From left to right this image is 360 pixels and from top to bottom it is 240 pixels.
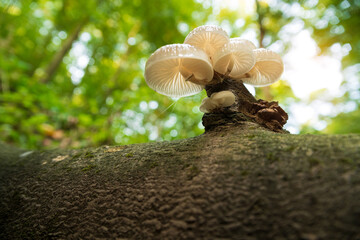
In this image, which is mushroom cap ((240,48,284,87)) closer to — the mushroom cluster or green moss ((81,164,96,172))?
the mushroom cluster

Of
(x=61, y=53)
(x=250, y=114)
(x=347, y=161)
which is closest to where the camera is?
(x=347, y=161)

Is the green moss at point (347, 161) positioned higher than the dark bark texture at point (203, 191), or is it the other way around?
the green moss at point (347, 161)

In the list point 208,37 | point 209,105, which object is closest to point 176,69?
point 208,37

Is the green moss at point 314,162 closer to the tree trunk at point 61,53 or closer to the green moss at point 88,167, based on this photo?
the green moss at point 88,167

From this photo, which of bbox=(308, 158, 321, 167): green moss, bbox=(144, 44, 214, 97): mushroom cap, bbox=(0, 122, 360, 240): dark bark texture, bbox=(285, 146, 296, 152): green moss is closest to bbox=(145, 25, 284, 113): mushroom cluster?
bbox=(144, 44, 214, 97): mushroom cap

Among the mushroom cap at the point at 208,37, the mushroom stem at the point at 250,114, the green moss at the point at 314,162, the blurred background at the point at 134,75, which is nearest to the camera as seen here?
the green moss at the point at 314,162

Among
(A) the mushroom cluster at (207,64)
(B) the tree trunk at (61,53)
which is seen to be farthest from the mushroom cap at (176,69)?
(B) the tree trunk at (61,53)

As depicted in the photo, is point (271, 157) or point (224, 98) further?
point (224, 98)

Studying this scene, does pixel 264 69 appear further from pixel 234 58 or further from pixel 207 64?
pixel 207 64
